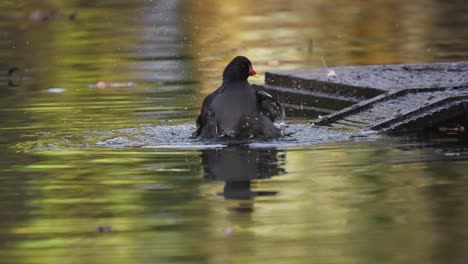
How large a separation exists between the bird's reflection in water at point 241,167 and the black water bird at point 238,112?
37 cm

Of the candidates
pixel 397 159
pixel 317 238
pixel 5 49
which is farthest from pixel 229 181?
pixel 5 49

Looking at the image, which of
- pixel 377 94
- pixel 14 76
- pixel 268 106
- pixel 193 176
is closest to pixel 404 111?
pixel 268 106

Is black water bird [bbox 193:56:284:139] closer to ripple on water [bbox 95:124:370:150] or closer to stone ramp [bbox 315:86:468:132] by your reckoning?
ripple on water [bbox 95:124:370:150]

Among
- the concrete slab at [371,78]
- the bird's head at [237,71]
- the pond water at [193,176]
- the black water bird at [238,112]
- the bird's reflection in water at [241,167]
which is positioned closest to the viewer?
the pond water at [193,176]

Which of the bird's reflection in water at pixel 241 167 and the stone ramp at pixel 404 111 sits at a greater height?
the stone ramp at pixel 404 111

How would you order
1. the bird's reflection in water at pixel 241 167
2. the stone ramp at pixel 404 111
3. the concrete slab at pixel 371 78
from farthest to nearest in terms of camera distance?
the concrete slab at pixel 371 78 < the stone ramp at pixel 404 111 < the bird's reflection in water at pixel 241 167

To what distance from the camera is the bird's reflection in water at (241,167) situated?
9211 millimetres

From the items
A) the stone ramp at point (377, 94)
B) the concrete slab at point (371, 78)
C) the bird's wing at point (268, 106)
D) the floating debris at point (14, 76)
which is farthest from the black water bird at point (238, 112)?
the floating debris at point (14, 76)

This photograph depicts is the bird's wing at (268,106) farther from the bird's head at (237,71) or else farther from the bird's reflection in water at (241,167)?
the bird's reflection in water at (241,167)

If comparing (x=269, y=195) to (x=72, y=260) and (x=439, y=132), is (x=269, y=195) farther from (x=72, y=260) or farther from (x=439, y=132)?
(x=439, y=132)

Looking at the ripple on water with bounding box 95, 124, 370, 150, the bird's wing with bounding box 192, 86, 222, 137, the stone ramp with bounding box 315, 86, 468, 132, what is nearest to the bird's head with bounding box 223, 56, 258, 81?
the bird's wing with bounding box 192, 86, 222, 137

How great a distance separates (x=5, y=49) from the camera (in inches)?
890

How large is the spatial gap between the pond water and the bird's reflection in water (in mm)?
15

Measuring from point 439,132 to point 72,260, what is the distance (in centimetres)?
558
